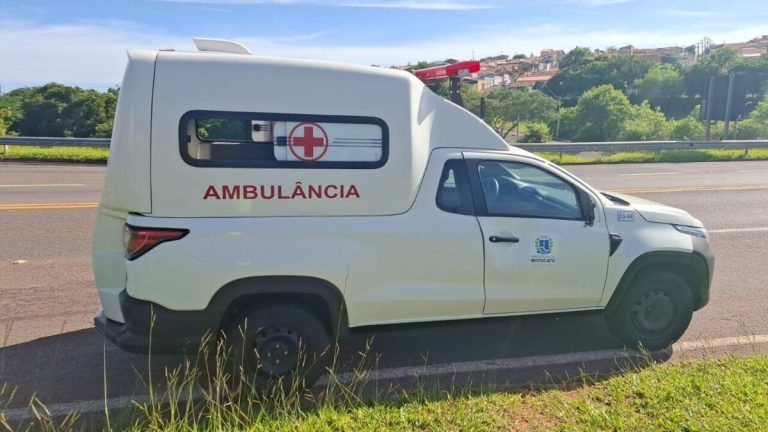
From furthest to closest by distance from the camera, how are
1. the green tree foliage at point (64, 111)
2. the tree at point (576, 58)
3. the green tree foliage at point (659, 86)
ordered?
1. the tree at point (576, 58)
2. the green tree foliage at point (659, 86)
3. the green tree foliage at point (64, 111)

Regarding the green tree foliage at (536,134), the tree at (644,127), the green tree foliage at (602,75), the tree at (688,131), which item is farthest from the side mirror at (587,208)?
the green tree foliage at (602,75)

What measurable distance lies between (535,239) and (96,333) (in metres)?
3.66

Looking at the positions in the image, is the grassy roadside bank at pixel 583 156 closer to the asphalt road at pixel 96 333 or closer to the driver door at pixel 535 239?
the asphalt road at pixel 96 333

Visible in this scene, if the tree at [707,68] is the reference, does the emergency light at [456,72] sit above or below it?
below

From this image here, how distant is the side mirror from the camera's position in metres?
4.10

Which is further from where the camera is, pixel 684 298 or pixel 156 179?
pixel 684 298

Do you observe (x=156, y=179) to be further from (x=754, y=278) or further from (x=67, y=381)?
(x=754, y=278)

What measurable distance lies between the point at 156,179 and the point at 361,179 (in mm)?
1238

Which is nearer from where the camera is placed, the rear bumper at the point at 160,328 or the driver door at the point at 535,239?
the rear bumper at the point at 160,328

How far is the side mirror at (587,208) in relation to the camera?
13.5 feet

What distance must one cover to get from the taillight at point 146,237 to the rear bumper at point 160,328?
321 mm

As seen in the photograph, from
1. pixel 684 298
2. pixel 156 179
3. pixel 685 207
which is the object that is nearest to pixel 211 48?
pixel 156 179

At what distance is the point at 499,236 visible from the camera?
3.86 m

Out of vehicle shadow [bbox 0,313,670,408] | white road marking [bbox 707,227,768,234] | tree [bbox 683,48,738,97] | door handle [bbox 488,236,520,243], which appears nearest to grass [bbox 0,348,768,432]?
vehicle shadow [bbox 0,313,670,408]
